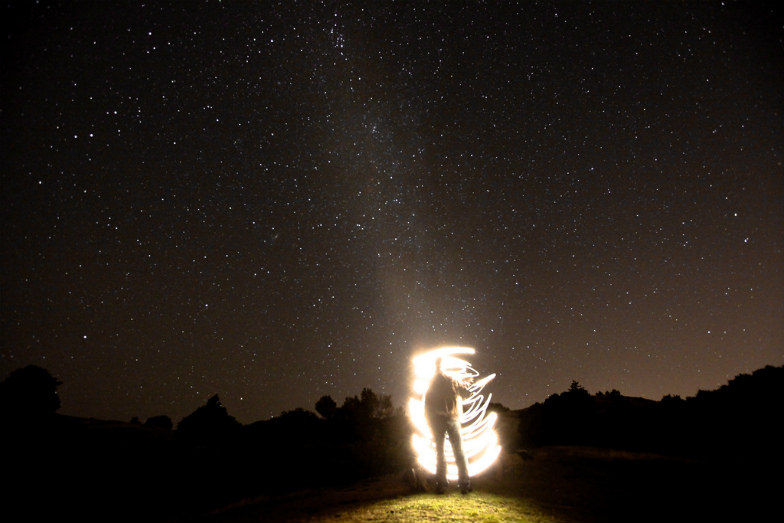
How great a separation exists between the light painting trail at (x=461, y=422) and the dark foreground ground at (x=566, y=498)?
698 mm

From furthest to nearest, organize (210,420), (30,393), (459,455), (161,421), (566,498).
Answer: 1. (161,421)
2. (210,420)
3. (30,393)
4. (459,455)
5. (566,498)

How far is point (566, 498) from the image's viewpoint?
9.07 m

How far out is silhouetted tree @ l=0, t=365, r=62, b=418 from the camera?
24000 millimetres

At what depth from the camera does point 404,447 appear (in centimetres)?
1888

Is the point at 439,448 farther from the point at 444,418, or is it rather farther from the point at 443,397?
the point at 443,397

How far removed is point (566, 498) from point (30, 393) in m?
31.1

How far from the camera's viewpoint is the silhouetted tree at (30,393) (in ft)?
78.7

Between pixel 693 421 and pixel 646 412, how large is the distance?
250 centimetres

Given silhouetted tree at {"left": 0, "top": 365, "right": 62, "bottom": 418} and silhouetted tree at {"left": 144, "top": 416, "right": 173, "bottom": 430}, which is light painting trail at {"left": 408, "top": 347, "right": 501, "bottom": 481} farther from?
silhouetted tree at {"left": 144, "top": 416, "right": 173, "bottom": 430}

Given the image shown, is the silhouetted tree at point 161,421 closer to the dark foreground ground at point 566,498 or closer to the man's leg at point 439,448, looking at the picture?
the dark foreground ground at point 566,498

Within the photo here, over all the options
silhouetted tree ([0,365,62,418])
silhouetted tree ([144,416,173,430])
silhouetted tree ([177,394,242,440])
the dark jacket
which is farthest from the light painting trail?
silhouetted tree ([144,416,173,430])

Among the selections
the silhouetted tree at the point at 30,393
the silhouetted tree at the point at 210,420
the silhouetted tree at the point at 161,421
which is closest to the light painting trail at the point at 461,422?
the silhouetted tree at the point at 30,393

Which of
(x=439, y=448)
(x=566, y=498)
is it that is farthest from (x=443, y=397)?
(x=566, y=498)

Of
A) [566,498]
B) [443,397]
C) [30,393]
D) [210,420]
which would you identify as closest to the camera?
[566,498]
